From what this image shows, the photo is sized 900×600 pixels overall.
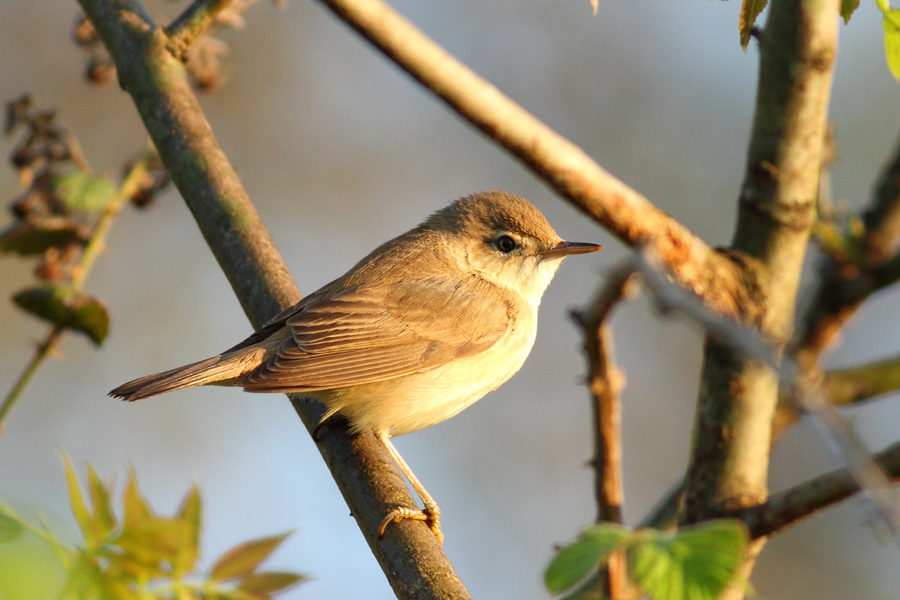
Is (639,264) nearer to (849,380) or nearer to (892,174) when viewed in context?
(849,380)

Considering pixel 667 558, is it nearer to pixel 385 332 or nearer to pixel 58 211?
pixel 385 332

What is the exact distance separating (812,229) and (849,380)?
39cm

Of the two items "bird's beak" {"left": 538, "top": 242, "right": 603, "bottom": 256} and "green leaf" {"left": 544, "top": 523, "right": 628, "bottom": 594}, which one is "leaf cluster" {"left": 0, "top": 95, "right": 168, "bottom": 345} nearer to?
"bird's beak" {"left": 538, "top": 242, "right": 603, "bottom": 256}

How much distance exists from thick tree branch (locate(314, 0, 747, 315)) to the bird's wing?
1424 millimetres

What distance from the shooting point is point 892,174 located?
7.35ft

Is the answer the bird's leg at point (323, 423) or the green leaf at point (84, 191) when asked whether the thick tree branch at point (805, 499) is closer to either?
the bird's leg at point (323, 423)

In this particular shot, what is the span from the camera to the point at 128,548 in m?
1.10

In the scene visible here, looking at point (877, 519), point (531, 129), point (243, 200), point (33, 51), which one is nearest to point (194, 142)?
point (243, 200)

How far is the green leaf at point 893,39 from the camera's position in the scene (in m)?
1.68

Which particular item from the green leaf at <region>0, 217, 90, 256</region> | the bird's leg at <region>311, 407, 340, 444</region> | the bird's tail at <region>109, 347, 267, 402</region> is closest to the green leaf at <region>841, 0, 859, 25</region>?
the bird's leg at <region>311, 407, 340, 444</region>

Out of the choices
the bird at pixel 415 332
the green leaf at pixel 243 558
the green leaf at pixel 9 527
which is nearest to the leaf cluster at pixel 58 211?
the bird at pixel 415 332

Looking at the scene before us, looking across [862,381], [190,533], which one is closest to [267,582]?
[190,533]

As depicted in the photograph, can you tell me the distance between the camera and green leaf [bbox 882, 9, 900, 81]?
1684 millimetres

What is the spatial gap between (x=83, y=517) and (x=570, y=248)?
9.57 feet
